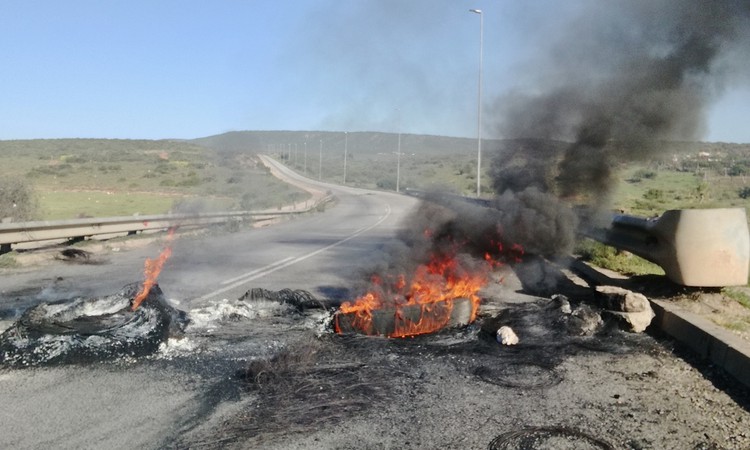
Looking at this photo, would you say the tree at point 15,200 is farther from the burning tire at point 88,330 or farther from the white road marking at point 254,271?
the burning tire at point 88,330

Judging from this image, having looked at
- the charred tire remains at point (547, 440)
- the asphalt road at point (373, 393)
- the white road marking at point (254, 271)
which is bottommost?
the white road marking at point (254, 271)

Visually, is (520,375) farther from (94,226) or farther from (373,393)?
(94,226)

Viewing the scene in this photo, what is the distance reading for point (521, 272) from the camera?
33.5ft

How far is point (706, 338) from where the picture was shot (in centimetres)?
525

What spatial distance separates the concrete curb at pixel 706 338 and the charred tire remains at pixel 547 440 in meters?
1.67

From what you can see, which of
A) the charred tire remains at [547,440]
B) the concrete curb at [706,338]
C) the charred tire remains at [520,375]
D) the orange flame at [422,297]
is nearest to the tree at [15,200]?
the orange flame at [422,297]

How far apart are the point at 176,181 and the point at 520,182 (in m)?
41.7

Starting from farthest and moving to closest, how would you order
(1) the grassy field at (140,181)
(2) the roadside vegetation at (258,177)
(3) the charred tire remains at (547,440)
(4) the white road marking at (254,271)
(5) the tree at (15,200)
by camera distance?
(1) the grassy field at (140,181)
(5) the tree at (15,200)
(2) the roadside vegetation at (258,177)
(4) the white road marking at (254,271)
(3) the charred tire remains at (547,440)

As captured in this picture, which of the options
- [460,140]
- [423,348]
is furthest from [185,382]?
[460,140]

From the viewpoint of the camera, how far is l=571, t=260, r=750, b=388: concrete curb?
15.3 ft

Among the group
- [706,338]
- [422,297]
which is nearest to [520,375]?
[706,338]

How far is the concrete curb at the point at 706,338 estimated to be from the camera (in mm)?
4652

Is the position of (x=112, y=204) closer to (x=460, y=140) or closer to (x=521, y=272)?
(x=521, y=272)

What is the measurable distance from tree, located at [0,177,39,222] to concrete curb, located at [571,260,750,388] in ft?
57.4
